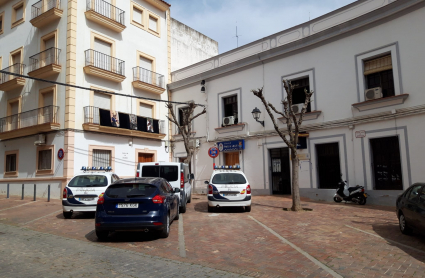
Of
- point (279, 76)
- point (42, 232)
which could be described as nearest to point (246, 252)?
point (42, 232)

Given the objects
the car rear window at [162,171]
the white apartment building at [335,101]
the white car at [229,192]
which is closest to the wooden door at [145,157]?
the white apartment building at [335,101]

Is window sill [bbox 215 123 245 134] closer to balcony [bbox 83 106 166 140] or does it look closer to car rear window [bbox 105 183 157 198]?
balcony [bbox 83 106 166 140]

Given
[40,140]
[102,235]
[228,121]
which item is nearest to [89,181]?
[102,235]

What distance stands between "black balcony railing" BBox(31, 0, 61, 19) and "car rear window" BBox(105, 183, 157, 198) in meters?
15.5

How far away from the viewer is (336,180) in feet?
51.6

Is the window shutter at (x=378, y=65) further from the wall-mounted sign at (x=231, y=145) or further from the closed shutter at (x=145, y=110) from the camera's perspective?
the closed shutter at (x=145, y=110)

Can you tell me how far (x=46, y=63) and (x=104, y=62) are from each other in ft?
10.7

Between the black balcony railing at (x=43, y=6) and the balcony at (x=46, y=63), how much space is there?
2554 millimetres

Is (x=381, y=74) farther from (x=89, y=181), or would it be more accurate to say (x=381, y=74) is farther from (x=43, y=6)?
(x=43, y=6)

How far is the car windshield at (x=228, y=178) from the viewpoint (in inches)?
494

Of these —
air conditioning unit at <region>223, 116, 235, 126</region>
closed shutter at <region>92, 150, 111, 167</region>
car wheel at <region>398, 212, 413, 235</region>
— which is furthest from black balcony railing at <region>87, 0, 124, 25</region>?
car wheel at <region>398, 212, 413, 235</region>

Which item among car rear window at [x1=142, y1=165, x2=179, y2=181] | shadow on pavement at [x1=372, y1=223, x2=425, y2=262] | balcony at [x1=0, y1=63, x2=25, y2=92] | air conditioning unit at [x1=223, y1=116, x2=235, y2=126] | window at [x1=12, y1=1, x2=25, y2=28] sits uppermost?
window at [x1=12, y1=1, x2=25, y2=28]

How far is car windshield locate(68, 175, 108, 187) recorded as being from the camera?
1173 centimetres

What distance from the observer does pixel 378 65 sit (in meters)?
14.6
